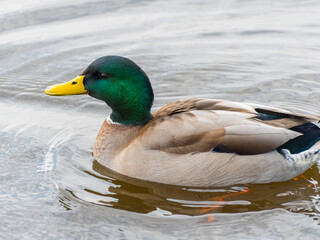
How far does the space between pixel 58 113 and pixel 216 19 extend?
13.9 feet

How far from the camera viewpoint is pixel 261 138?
6008 millimetres

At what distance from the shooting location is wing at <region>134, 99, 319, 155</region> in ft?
19.7

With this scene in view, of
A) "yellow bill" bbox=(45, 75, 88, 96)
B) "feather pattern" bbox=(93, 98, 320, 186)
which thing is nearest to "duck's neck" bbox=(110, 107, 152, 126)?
"feather pattern" bbox=(93, 98, 320, 186)

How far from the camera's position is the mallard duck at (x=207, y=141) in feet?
19.8

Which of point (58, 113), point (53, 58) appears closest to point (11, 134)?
point (58, 113)

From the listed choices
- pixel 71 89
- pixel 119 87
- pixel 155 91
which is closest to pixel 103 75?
pixel 119 87

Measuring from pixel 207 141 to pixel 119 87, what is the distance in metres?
1.22

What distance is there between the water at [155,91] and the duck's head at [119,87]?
0.74 meters

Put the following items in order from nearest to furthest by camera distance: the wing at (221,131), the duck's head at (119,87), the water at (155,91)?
the water at (155,91)
the wing at (221,131)
the duck's head at (119,87)

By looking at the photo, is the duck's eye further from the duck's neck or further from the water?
the water

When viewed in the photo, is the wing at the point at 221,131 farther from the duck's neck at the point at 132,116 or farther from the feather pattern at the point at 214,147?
the duck's neck at the point at 132,116

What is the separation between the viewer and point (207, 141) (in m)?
6.02

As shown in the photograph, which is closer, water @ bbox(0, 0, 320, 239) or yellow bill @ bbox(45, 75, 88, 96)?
water @ bbox(0, 0, 320, 239)

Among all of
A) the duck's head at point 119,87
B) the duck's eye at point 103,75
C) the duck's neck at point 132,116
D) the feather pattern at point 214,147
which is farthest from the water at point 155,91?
the duck's eye at point 103,75
